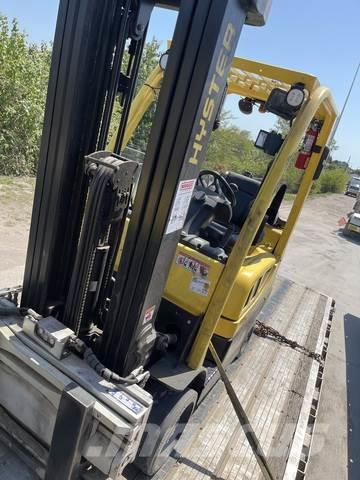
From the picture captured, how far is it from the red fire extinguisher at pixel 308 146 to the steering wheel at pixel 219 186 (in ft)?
2.42

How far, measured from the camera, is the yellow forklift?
5.98 feet

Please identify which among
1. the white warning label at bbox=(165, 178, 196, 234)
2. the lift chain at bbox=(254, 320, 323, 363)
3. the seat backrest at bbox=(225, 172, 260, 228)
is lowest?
the lift chain at bbox=(254, 320, 323, 363)

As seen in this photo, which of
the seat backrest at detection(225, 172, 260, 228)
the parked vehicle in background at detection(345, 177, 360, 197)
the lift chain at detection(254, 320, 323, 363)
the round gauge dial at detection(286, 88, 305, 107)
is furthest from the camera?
the parked vehicle in background at detection(345, 177, 360, 197)

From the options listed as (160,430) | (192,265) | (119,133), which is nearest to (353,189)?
(192,265)

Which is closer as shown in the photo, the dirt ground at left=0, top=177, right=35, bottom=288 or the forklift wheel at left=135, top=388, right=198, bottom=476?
the forklift wheel at left=135, top=388, right=198, bottom=476

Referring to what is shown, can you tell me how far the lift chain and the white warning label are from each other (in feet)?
10.4

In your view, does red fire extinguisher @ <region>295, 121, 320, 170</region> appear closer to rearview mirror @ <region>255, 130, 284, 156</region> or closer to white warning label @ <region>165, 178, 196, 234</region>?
rearview mirror @ <region>255, 130, 284, 156</region>

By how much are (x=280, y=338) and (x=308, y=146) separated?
2.35 m

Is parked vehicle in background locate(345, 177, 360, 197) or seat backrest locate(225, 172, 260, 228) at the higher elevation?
seat backrest locate(225, 172, 260, 228)

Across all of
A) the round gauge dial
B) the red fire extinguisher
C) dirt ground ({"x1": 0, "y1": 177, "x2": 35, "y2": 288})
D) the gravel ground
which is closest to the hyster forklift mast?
the round gauge dial

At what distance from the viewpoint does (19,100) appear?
31.0ft

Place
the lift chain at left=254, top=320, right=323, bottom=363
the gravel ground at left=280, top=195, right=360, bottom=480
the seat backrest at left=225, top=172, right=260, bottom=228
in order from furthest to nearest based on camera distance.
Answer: the lift chain at left=254, top=320, right=323, bottom=363, the seat backrest at left=225, top=172, right=260, bottom=228, the gravel ground at left=280, top=195, right=360, bottom=480

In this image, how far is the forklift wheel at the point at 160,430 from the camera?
2332 millimetres

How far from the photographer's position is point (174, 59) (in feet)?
5.89
